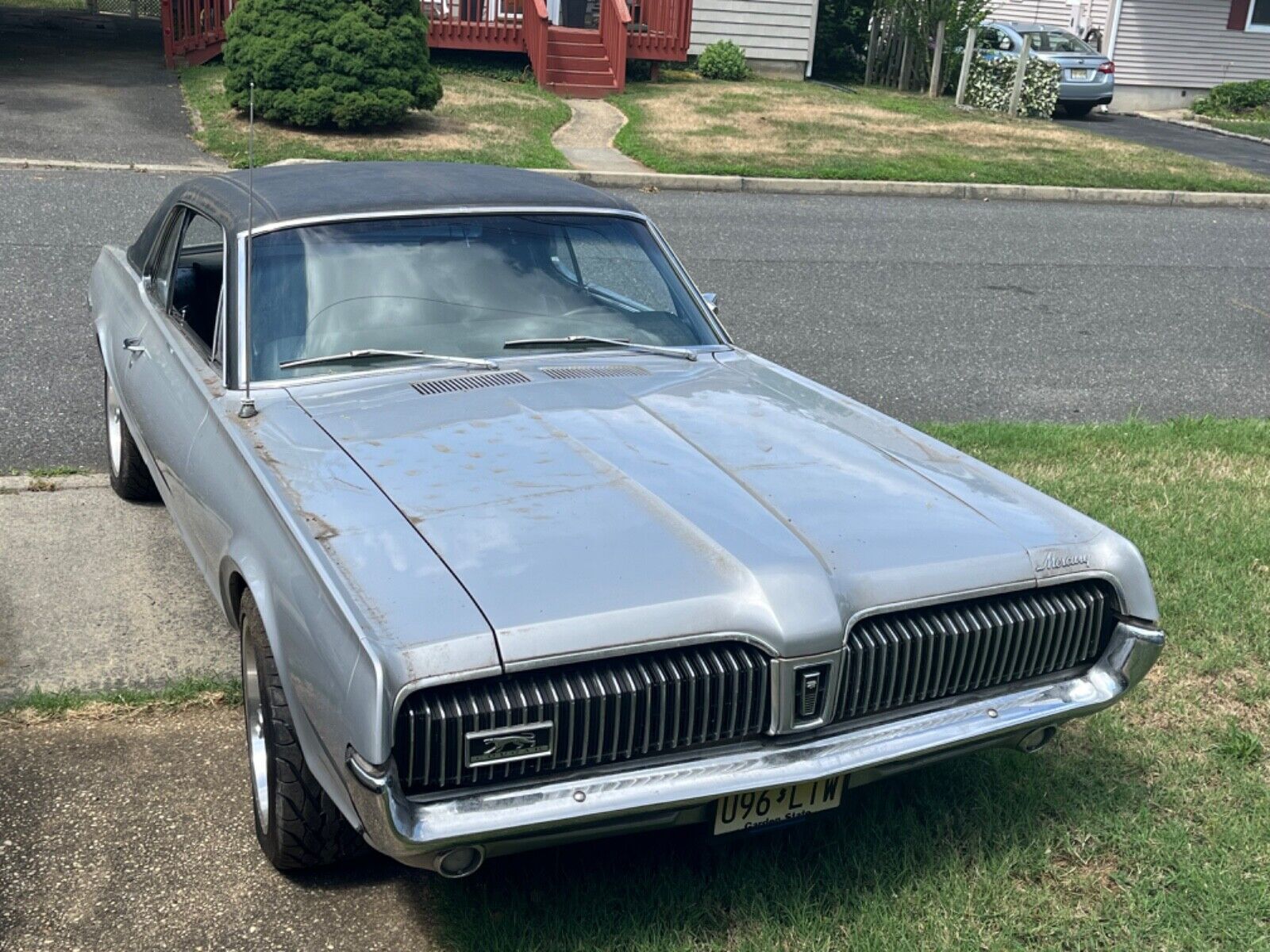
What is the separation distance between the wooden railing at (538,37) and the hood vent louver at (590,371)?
658 inches

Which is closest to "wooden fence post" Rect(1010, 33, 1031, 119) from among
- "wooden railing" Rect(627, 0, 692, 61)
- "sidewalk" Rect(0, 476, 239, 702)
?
"wooden railing" Rect(627, 0, 692, 61)

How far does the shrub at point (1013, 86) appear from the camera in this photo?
22.5 metres

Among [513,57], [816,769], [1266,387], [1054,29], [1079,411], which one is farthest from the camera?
[1054,29]

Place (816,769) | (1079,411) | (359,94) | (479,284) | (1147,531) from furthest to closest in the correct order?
(359,94) < (1079,411) < (1147,531) < (479,284) < (816,769)

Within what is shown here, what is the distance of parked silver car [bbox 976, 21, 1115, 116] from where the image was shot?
2409 centimetres

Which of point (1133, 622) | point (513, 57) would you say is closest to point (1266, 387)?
point (1133, 622)

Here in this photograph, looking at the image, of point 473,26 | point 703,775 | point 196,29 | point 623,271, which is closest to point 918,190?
point 473,26

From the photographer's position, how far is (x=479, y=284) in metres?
4.40

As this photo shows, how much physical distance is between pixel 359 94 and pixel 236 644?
11799 mm

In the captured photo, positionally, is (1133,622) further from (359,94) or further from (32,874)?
(359,94)

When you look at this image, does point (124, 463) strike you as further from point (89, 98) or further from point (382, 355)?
point (89, 98)

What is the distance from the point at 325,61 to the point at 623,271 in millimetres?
11612

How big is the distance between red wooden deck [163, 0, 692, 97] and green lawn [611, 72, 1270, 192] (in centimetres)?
63

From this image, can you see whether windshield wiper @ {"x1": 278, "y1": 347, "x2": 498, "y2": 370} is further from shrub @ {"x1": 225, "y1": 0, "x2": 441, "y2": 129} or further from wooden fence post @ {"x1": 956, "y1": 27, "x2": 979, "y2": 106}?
wooden fence post @ {"x1": 956, "y1": 27, "x2": 979, "y2": 106}
